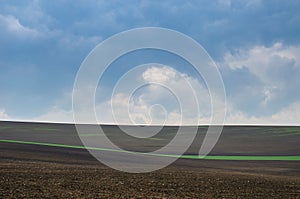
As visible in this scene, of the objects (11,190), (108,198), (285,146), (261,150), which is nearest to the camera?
(108,198)

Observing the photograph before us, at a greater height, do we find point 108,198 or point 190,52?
point 190,52

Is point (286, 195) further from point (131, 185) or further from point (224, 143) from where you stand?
point (224, 143)

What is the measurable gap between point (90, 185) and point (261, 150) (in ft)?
194

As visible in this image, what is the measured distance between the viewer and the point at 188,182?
81.5 ft

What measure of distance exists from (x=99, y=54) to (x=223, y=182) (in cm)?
1161

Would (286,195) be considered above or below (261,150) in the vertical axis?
below

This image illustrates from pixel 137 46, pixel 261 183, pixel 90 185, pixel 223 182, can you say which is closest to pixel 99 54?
pixel 137 46

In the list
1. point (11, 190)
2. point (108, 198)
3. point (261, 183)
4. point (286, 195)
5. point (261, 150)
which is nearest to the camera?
point (108, 198)

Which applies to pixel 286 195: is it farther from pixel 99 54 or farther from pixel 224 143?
pixel 224 143

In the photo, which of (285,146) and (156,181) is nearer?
(156,181)

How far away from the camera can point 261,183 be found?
1037 inches

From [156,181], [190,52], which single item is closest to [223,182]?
[156,181]

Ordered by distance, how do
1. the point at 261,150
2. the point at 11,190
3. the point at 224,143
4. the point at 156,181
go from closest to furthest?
the point at 11,190
the point at 156,181
the point at 261,150
the point at 224,143

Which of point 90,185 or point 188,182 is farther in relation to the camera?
point 188,182
